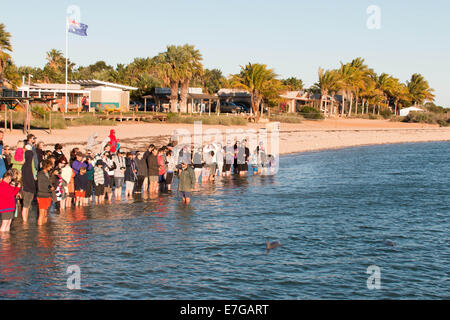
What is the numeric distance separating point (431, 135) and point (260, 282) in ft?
207

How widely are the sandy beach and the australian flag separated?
13.7 meters

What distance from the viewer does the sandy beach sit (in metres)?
34.3

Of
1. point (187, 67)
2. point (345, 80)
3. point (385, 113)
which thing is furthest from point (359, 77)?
point (187, 67)

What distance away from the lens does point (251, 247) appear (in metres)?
13.8

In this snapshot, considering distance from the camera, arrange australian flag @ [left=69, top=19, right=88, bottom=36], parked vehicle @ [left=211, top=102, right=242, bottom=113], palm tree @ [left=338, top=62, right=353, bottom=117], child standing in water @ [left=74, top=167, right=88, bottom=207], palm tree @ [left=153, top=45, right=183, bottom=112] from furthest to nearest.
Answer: palm tree @ [left=338, top=62, right=353, bottom=117], parked vehicle @ [left=211, top=102, right=242, bottom=113], palm tree @ [left=153, top=45, right=183, bottom=112], australian flag @ [left=69, top=19, right=88, bottom=36], child standing in water @ [left=74, top=167, right=88, bottom=207]

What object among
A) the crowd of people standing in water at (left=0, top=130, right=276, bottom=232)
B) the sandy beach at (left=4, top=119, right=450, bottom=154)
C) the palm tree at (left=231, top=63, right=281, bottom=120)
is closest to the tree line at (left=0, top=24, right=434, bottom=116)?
the palm tree at (left=231, top=63, right=281, bottom=120)

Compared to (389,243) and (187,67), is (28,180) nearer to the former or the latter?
(389,243)

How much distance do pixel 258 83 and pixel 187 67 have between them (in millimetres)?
9054

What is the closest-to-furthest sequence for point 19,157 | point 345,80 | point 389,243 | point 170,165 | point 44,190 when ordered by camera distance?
point 44,190 < point 389,243 < point 19,157 < point 170,165 < point 345,80

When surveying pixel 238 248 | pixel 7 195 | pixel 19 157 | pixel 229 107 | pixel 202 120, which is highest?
pixel 229 107

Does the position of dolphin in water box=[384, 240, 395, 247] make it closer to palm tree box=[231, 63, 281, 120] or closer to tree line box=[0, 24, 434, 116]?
tree line box=[0, 24, 434, 116]

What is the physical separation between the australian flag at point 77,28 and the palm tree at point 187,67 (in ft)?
44.7

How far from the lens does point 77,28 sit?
5412 centimetres
